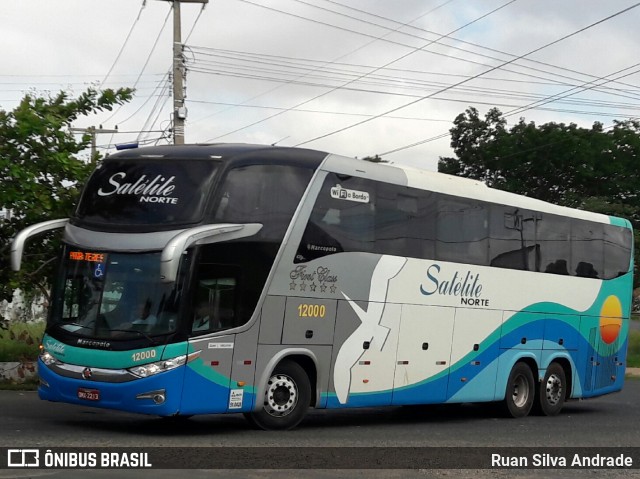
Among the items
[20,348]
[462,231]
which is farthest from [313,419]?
[20,348]

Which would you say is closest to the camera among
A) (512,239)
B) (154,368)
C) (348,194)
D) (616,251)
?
(154,368)

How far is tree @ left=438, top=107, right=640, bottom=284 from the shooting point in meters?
51.2

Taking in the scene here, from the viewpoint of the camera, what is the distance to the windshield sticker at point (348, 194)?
15406mm

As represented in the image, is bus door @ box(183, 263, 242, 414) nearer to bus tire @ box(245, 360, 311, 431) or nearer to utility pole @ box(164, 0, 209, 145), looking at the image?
bus tire @ box(245, 360, 311, 431)

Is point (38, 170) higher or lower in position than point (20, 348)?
higher

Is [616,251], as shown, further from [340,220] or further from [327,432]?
[327,432]

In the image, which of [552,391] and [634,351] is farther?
[634,351]

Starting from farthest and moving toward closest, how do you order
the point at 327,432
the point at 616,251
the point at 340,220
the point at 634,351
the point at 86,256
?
the point at 634,351
the point at 616,251
the point at 340,220
the point at 327,432
the point at 86,256

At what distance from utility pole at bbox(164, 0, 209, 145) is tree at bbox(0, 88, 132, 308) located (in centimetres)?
622

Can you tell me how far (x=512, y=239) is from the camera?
19.2m

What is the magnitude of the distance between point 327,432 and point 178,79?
51.1ft

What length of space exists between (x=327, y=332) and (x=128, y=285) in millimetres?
3216

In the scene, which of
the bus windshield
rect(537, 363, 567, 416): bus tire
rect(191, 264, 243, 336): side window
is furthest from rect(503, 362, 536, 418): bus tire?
the bus windshield

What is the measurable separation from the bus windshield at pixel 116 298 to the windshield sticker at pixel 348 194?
3.08 m
